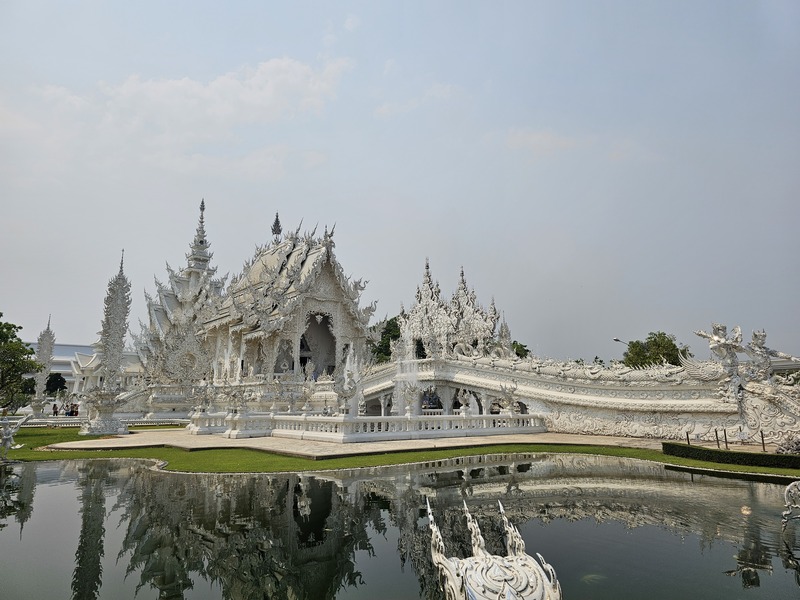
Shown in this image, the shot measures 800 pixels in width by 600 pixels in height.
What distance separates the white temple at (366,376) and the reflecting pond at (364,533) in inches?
243

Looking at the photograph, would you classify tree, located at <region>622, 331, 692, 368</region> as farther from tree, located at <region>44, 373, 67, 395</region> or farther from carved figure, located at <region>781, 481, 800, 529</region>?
tree, located at <region>44, 373, 67, 395</region>

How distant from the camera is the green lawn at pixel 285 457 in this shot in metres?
9.25

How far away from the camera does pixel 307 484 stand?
7.77 m

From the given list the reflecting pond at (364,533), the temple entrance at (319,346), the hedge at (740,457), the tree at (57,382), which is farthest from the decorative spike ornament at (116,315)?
the tree at (57,382)

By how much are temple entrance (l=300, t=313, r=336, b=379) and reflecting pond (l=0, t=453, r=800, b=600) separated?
865 inches

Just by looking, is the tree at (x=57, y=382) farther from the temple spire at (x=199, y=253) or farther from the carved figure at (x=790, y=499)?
the carved figure at (x=790, y=499)

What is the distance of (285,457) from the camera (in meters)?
10.8

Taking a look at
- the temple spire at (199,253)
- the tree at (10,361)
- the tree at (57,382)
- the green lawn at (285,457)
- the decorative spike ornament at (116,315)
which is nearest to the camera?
the green lawn at (285,457)

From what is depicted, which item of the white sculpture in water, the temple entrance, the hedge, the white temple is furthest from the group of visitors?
the white sculpture in water

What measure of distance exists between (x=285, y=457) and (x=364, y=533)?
19.6ft

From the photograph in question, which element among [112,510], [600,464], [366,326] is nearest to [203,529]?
[112,510]

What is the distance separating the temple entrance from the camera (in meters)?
30.8

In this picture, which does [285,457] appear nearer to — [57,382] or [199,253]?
[199,253]

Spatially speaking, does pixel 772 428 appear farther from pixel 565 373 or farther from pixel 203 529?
pixel 203 529
